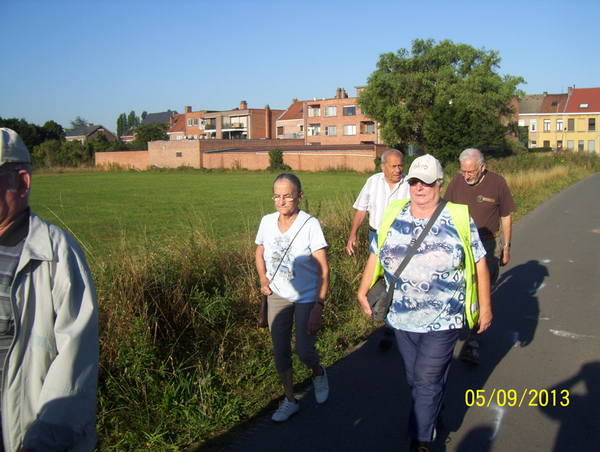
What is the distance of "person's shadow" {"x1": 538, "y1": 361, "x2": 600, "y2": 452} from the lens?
3393 mm

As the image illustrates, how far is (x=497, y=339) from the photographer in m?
5.42

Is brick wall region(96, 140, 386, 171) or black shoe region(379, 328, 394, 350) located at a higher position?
brick wall region(96, 140, 386, 171)

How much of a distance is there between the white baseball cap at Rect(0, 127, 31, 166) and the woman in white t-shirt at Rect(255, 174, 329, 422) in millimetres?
1912

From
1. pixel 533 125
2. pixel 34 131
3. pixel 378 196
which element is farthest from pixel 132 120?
pixel 378 196

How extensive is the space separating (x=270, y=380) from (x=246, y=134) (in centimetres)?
10511

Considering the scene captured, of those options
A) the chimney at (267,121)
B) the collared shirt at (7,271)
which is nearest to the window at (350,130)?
the chimney at (267,121)

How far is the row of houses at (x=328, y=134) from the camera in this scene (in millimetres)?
63125

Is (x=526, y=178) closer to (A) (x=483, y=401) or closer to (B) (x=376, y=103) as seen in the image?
(A) (x=483, y=401)

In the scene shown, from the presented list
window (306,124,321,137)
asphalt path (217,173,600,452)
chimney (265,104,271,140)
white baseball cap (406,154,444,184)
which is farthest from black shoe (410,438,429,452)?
chimney (265,104,271,140)

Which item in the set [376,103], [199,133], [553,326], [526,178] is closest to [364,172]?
[376,103]

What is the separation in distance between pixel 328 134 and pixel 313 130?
4.10 metres

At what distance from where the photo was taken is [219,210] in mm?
20859

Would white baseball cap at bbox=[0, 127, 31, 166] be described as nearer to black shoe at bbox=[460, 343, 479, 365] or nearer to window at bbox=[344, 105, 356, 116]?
black shoe at bbox=[460, 343, 479, 365]

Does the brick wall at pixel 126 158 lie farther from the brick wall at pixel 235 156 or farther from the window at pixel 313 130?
the window at pixel 313 130
